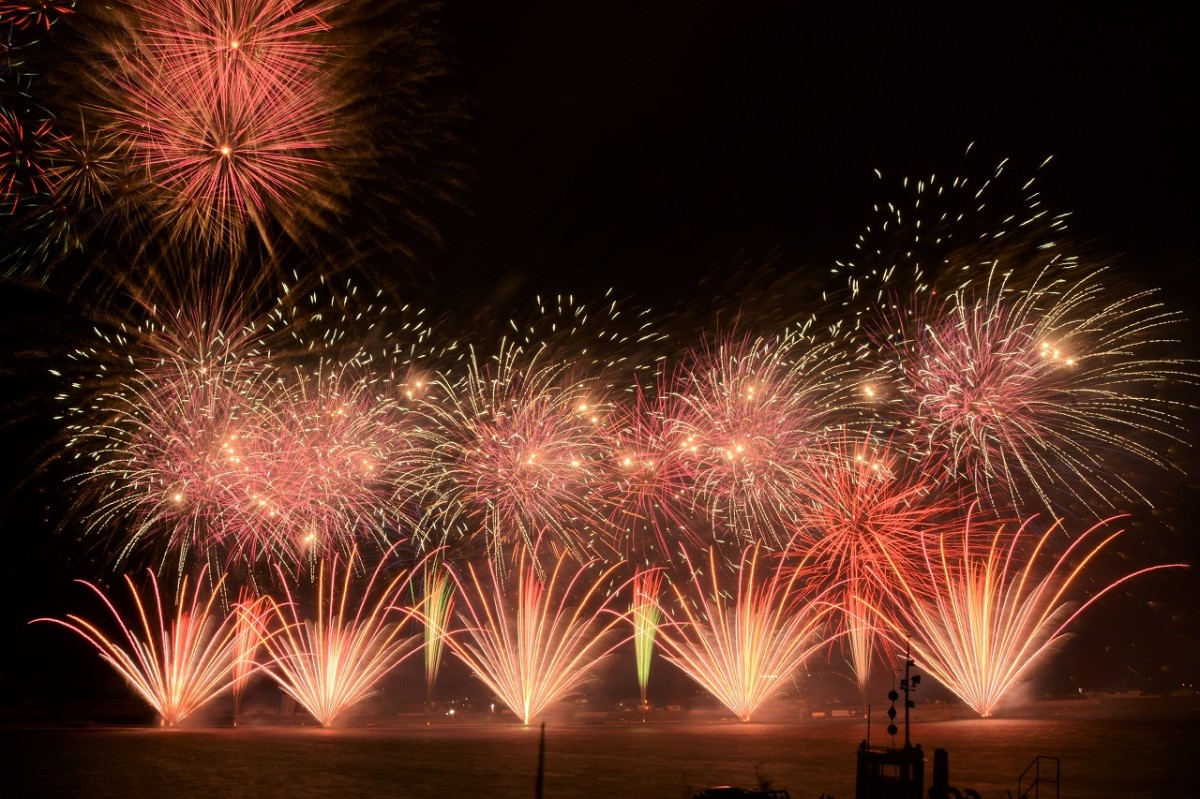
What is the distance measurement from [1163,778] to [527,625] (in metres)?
23.2

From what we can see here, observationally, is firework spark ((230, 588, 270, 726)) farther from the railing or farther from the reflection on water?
the railing

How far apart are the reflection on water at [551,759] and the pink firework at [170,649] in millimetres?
2283

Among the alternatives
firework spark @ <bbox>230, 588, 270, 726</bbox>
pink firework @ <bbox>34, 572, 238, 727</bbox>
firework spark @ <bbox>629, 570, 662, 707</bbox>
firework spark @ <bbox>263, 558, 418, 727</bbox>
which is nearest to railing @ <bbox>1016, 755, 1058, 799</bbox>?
firework spark @ <bbox>629, 570, 662, 707</bbox>

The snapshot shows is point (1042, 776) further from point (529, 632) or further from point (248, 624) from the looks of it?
point (248, 624)

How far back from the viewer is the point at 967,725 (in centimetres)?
4409

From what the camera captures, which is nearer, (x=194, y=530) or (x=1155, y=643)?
(x=194, y=530)

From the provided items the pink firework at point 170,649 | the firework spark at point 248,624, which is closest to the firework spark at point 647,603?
the firework spark at point 248,624

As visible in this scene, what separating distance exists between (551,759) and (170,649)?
19.6 meters

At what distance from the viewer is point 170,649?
43.2 meters

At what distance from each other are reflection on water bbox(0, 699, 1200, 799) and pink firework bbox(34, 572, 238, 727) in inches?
89.9

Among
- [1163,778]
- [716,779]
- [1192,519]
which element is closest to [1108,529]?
[1192,519]

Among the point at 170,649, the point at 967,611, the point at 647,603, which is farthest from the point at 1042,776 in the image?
the point at 170,649

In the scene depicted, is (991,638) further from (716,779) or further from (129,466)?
(129,466)

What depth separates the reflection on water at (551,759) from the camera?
28.5m
